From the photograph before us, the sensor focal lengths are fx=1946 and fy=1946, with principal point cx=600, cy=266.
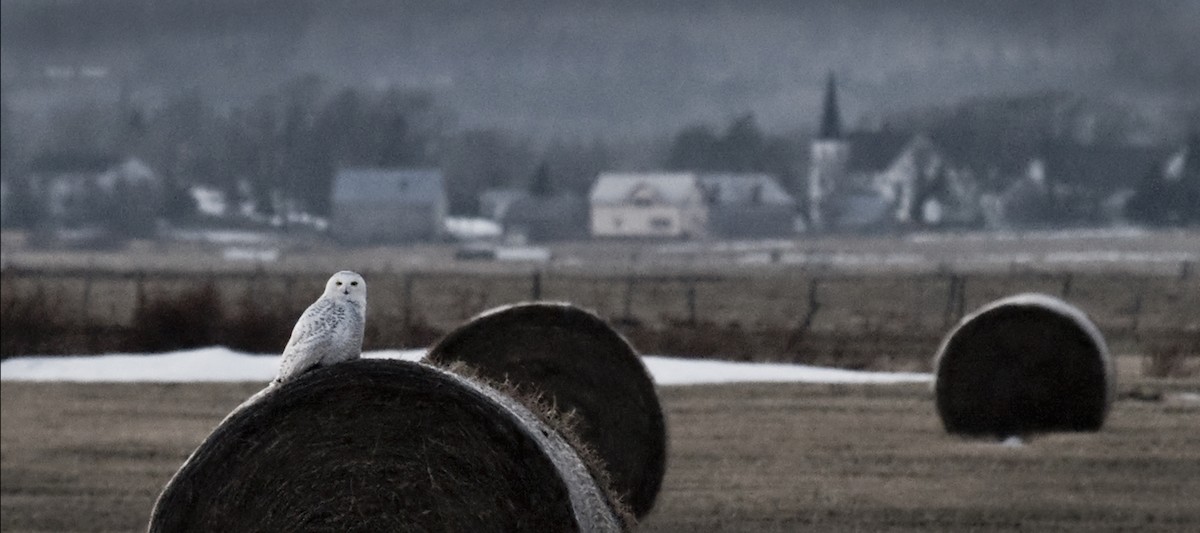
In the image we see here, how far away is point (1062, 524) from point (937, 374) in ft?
17.3

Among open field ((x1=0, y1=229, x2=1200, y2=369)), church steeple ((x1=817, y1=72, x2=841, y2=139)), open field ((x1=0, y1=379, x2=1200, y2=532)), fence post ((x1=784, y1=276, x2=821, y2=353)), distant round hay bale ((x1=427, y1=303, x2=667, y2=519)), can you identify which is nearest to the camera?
distant round hay bale ((x1=427, y1=303, x2=667, y2=519))

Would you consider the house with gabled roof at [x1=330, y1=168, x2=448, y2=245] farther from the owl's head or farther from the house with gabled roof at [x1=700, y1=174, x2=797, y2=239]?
the owl's head

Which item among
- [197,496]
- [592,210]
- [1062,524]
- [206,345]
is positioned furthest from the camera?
[592,210]

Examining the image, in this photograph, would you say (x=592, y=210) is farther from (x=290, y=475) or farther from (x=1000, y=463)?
(x=290, y=475)

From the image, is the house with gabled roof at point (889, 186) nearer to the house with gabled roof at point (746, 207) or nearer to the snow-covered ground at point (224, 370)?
the house with gabled roof at point (746, 207)

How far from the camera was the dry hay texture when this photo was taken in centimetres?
745

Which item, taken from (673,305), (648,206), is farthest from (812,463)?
(648,206)

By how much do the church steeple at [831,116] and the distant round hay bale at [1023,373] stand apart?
108200 mm

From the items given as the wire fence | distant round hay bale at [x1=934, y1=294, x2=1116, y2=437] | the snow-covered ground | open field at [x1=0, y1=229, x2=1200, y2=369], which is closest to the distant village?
open field at [x1=0, y1=229, x2=1200, y2=369]

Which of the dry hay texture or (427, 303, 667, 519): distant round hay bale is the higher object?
the dry hay texture

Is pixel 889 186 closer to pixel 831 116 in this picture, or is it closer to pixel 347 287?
pixel 831 116

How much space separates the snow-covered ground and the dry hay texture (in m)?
16.9

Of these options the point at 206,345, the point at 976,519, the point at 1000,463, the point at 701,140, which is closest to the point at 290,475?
the point at 976,519

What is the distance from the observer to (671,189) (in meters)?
116
